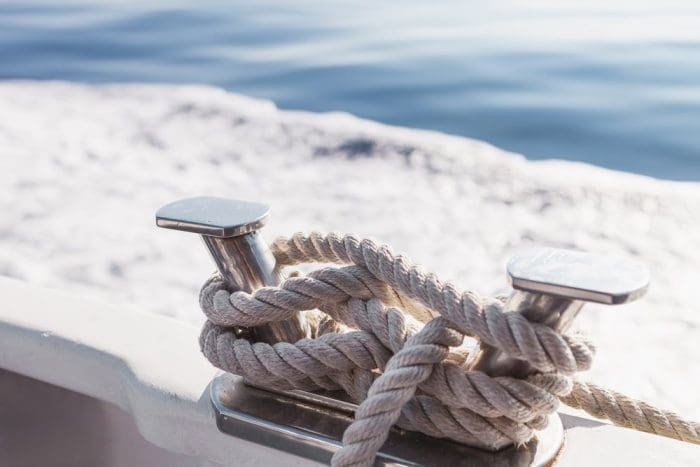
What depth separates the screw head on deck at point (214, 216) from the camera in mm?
692

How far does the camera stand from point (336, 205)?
306 centimetres

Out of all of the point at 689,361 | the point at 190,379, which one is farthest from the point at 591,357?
the point at 689,361

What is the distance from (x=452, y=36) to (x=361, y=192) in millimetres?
3132

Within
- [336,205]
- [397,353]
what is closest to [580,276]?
[397,353]

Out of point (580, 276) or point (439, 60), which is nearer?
point (580, 276)

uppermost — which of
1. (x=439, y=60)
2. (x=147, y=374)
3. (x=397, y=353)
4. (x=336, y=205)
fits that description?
(x=397, y=353)

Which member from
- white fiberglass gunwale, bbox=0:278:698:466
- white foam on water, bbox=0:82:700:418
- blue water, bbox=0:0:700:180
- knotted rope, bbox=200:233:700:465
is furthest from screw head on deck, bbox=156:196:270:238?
blue water, bbox=0:0:700:180

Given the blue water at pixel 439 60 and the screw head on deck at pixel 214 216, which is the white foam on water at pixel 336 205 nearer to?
the blue water at pixel 439 60

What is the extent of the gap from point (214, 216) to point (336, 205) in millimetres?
2356

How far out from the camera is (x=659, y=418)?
0.74m

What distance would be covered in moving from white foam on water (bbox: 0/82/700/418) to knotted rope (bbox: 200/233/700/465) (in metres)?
1.24

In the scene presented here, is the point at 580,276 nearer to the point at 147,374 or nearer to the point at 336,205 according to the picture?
the point at 147,374

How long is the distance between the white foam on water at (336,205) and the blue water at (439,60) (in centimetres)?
32

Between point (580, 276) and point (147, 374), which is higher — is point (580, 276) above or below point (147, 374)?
above
